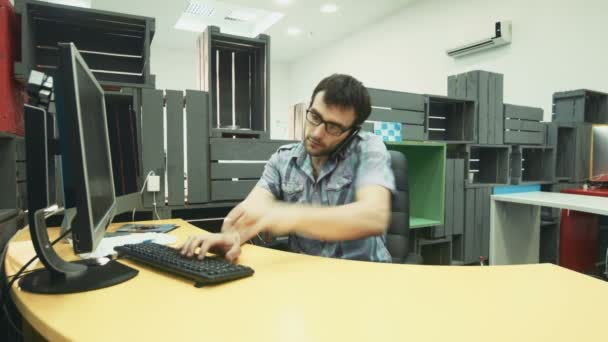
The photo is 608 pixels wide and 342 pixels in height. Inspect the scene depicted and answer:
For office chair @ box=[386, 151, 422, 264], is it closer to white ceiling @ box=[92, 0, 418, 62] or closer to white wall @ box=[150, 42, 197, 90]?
white ceiling @ box=[92, 0, 418, 62]

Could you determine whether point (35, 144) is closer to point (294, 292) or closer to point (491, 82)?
point (294, 292)

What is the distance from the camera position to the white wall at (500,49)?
10.2ft

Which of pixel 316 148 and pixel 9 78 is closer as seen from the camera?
pixel 316 148

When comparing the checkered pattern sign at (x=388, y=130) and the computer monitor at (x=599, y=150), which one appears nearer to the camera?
the checkered pattern sign at (x=388, y=130)

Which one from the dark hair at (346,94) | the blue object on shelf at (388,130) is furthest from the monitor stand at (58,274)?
the blue object on shelf at (388,130)

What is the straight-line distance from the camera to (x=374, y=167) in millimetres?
1164

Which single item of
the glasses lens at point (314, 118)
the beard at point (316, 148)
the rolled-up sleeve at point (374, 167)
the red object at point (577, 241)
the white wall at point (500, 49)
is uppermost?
the white wall at point (500, 49)

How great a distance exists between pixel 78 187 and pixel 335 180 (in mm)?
819

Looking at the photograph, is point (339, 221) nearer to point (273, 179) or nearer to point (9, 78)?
point (273, 179)

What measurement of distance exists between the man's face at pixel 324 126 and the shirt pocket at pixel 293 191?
0.14 meters

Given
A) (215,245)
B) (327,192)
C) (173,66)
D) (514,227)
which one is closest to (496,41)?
(514,227)

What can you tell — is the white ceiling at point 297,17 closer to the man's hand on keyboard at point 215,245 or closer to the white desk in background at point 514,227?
the white desk in background at point 514,227

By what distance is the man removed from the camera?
0.93 m

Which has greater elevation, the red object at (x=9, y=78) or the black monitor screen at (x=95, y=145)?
the red object at (x=9, y=78)
